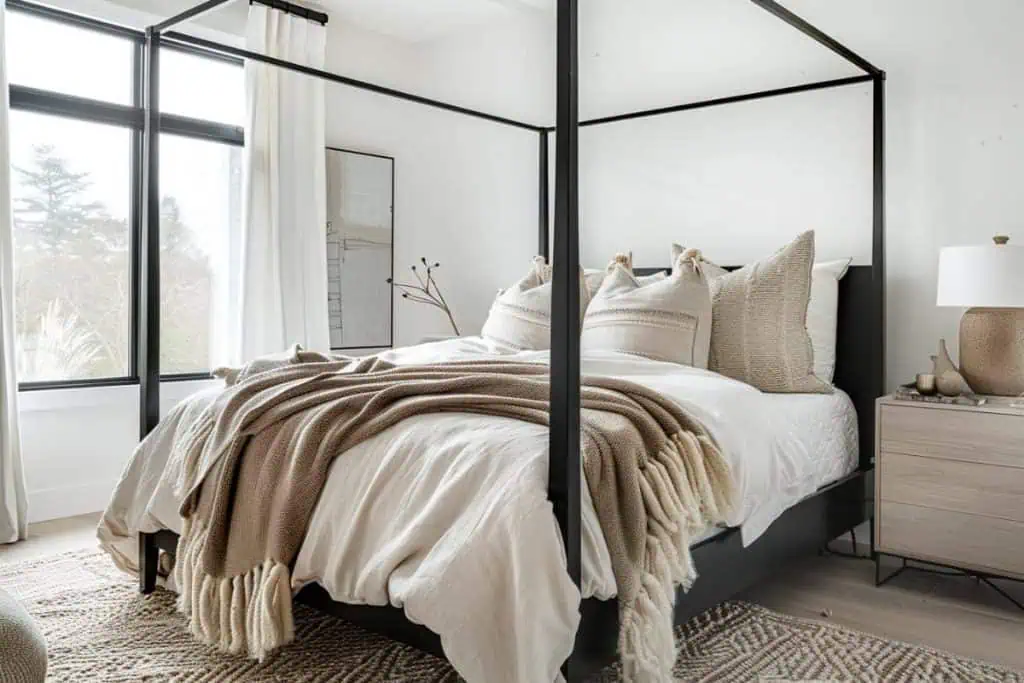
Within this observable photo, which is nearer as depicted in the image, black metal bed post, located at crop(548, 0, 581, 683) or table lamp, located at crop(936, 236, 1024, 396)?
black metal bed post, located at crop(548, 0, 581, 683)

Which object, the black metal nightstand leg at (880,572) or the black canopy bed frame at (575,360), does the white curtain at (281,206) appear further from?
the black metal nightstand leg at (880,572)

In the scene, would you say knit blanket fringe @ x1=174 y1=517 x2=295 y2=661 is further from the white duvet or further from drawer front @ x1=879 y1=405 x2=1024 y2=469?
drawer front @ x1=879 y1=405 x2=1024 y2=469

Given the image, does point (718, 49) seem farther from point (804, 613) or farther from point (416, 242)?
point (804, 613)

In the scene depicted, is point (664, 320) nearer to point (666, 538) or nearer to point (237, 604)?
point (666, 538)

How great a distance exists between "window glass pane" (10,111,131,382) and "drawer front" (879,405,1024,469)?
10.8 feet

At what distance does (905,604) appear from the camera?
2764 mm

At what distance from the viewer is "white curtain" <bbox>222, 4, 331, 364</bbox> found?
Result: 4.25 metres

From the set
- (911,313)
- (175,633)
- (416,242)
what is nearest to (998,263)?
(911,313)

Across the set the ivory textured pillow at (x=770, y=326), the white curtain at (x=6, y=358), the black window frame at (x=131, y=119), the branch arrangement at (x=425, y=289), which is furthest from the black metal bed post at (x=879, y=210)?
the white curtain at (x=6, y=358)

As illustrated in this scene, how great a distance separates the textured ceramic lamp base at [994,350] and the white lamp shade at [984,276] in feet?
0.56

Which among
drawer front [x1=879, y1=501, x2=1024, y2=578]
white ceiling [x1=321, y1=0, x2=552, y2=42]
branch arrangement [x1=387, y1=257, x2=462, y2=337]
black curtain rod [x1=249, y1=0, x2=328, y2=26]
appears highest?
white ceiling [x1=321, y1=0, x2=552, y2=42]

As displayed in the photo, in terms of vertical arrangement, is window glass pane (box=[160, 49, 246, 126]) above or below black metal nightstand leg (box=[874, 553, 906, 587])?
above

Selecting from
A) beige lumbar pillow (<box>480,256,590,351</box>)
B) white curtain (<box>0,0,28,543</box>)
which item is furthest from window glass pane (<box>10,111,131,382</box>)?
beige lumbar pillow (<box>480,256,590,351</box>)

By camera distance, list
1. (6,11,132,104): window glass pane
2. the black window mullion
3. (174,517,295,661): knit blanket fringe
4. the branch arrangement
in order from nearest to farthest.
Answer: (174,517,295,661): knit blanket fringe, (6,11,132,104): window glass pane, the black window mullion, the branch arrangement
